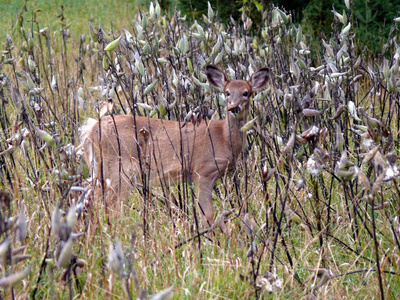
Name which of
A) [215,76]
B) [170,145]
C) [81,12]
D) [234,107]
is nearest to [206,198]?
[170,145]

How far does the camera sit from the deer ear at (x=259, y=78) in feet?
14.3

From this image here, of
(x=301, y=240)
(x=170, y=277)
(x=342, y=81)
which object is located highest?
(x=342, y=81)

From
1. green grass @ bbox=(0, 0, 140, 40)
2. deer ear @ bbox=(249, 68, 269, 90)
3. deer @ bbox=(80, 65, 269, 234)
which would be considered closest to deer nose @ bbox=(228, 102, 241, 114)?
deer @ bbox=(80, 65, 269, 234)

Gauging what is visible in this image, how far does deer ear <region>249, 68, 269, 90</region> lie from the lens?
4.36 metres

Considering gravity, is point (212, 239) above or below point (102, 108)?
below

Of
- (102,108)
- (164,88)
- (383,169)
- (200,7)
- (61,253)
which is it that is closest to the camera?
(61,253)

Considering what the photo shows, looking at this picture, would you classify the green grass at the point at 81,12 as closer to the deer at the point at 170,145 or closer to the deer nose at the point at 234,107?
the deer at the point at 170,145

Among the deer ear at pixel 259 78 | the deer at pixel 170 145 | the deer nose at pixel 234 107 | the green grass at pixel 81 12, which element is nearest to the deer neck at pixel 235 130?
the deer at pixel 170 145

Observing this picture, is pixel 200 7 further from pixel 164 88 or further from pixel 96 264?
pixel 96 264

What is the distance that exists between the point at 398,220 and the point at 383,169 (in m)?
0.63

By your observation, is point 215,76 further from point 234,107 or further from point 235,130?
point 234,107

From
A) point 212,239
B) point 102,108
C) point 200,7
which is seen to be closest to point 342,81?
point 212,239

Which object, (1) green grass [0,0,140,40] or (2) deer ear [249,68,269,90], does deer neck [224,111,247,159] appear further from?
(1) green grass [0,0,140,40]

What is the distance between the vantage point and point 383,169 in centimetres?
229
